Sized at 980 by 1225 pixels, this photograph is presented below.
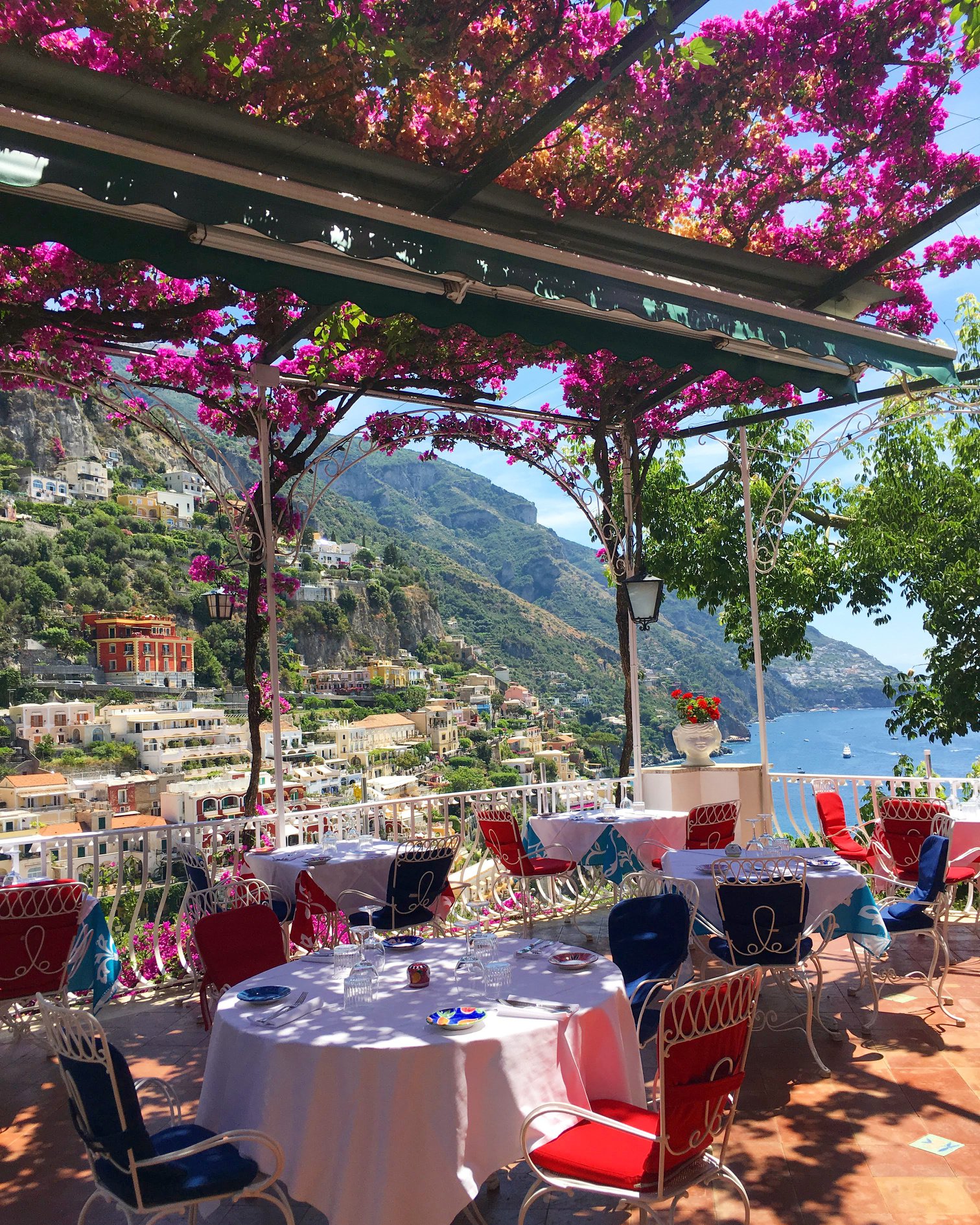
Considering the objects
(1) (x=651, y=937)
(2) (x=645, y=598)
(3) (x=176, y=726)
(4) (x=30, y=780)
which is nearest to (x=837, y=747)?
(3) (x=176, y=726)

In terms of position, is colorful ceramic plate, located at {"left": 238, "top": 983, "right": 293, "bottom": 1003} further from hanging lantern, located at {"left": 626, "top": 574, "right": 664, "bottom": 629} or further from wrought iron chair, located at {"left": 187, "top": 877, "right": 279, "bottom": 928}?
hanging lantern, located at {"left": 626, "top": 574, "right": 664, "bottom": 629}

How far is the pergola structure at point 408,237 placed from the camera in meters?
2.71

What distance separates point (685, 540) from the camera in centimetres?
1263

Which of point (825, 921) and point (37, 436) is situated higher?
point (37, 436)

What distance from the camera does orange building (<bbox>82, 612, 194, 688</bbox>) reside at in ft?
94.6

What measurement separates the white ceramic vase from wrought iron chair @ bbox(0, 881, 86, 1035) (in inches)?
191

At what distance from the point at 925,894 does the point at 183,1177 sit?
372cm

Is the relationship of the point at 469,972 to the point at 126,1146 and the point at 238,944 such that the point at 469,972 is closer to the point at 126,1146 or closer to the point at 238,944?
the point at 238,944

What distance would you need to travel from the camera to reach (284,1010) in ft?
8.38

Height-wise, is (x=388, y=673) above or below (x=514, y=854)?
above

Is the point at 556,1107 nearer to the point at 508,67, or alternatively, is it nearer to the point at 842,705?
the point at 508,67

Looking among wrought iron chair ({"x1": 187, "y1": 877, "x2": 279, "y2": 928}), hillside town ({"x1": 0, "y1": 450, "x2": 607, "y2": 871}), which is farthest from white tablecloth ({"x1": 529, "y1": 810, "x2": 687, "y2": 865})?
hillside town ({"x1": 0, "y1": 450, "x2": 607, "y2": 871})

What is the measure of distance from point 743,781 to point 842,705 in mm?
28880

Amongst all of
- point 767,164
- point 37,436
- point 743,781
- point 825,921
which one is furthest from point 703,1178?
point 37,436
